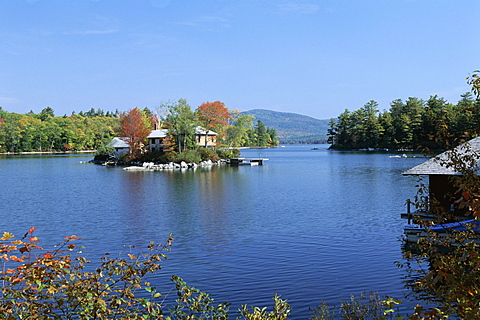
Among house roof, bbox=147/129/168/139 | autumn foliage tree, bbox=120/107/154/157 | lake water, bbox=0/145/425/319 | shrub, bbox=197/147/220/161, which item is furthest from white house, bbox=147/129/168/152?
lake water, bbox=0/145/425/319

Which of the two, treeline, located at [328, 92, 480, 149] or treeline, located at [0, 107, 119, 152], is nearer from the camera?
treeline, located at [328, 92, 480, 149]

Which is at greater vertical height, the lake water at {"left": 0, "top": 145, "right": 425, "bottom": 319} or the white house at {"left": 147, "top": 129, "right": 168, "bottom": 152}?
the white house at {"left": 147, "top": 129, "right": 168, "bottom": 152}

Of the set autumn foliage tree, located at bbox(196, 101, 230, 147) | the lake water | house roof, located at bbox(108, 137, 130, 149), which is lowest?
the lake water

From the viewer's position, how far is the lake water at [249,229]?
1190cm

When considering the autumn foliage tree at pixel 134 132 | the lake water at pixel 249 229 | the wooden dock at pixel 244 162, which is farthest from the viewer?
the autumn foliage tree at pixel 134 132

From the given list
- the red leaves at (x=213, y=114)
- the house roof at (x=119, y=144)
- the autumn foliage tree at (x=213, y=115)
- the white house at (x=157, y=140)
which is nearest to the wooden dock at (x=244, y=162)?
the autumn foliage tree at (x=213, y=115)

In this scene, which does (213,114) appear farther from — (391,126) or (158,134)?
(391,126)

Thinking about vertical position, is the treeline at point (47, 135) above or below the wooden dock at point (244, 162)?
above

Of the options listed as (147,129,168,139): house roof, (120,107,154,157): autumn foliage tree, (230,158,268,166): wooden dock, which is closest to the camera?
(230,158,268,166): wooden dock

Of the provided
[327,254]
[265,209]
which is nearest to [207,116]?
[265,209]

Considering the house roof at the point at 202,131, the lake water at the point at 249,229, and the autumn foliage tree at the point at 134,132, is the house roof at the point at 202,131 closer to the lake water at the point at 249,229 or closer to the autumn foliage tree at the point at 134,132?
the autumn foliage tree at the point at 134,132

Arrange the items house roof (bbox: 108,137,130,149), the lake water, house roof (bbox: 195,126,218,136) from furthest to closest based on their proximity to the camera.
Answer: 1. house roof (bbox: 108,137,130,149)
2. house roof (bbox: 195,126,218,136)
3. the lake water

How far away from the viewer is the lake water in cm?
1190

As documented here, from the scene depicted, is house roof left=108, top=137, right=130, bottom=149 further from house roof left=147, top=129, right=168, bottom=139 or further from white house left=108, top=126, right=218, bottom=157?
house roof left=147, top=129, right=168, bottom=139
